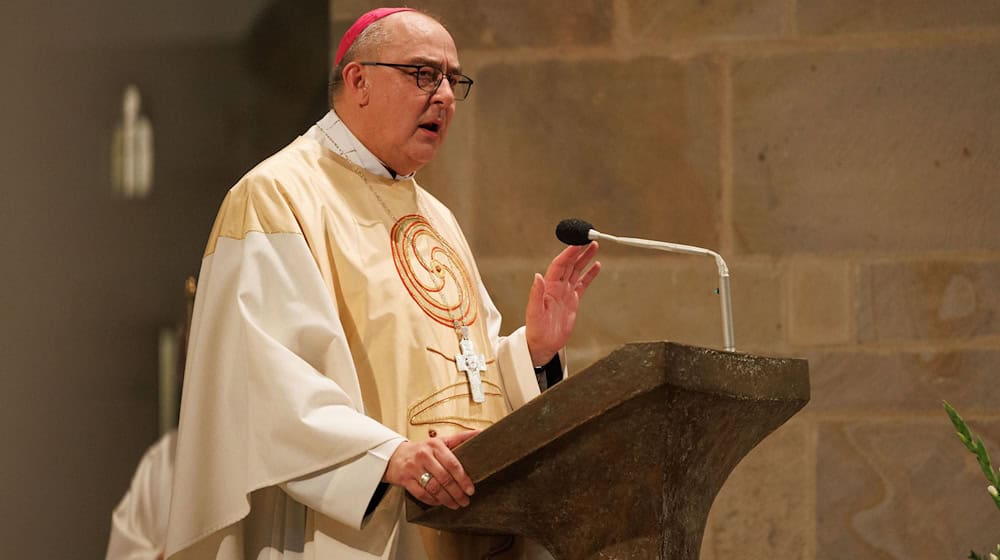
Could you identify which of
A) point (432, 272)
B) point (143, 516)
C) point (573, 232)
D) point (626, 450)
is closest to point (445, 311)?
point (432, 272)

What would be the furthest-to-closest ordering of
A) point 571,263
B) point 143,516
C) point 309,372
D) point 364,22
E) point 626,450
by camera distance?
point 143,516 < point 364,22 < point 571,263 < point 309,372 < point 626,450

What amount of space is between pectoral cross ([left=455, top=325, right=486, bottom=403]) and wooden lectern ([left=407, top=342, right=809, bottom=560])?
0.50 m

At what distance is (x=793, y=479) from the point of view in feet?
14.9

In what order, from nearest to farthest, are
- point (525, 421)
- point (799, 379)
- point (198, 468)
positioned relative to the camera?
point (525, 421), point (799, 379), point (198, 468)

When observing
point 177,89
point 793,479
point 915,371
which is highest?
point 177,89

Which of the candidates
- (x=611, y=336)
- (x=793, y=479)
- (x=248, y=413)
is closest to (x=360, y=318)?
(x=248, y=413)

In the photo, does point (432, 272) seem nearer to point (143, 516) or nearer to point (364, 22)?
point (364, 22)

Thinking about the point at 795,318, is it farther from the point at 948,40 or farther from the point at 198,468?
the point at 198,468

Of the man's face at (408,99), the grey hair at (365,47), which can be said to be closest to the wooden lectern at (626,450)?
the man's face at (408,99)

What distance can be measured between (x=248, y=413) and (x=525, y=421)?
692mm

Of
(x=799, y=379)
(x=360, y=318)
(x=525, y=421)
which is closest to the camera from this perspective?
(x=525, y=421)

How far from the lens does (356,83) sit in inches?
131

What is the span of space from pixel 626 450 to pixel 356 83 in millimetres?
1372

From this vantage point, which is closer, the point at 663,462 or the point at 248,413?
the point at 663,462
